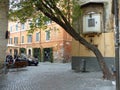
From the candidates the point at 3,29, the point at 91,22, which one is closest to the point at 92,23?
the point at 91,22

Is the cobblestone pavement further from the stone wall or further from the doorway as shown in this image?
the doorway

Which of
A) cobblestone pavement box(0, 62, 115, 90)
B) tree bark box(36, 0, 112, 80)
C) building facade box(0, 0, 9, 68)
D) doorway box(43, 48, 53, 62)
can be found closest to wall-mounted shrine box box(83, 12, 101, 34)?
tree bark box(36, 0, 112, 80)

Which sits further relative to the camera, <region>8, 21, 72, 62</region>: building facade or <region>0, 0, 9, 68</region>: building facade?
<region>8, 21, 72, 62</region>: building facade

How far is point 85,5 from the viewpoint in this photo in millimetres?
27000

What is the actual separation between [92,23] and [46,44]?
27.9 m

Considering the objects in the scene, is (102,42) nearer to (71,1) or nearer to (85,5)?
(85,5)

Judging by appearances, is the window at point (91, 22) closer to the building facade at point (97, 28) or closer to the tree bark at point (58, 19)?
the building facade at point (97, 28)

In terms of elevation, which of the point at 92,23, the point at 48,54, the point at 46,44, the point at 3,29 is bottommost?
the point at 48,54

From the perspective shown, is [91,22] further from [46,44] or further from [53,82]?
[46,44]

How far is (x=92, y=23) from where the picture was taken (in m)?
26.9

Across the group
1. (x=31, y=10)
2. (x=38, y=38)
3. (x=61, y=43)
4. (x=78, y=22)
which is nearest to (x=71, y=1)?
(x=31, y=10)

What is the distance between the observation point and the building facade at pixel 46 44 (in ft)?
163

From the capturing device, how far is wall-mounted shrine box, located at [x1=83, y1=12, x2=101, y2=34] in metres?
26.5

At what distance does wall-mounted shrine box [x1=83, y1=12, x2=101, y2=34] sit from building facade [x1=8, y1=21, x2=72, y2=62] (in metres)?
16.0
